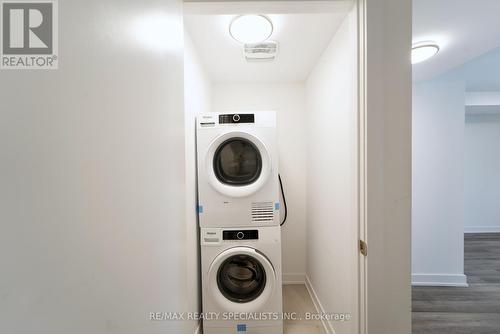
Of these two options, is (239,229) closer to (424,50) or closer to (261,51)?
(261,51)

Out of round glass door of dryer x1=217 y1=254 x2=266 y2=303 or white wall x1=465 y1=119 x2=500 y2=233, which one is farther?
white wall x1=465 y1=119 x2=500 y2=233

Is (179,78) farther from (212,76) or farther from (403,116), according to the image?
(212,76)

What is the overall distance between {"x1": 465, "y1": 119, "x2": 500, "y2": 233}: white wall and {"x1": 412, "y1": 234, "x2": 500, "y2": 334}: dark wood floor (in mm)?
1876

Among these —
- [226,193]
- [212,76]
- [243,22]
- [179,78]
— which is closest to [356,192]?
[226,193]

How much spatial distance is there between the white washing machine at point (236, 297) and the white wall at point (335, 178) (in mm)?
412

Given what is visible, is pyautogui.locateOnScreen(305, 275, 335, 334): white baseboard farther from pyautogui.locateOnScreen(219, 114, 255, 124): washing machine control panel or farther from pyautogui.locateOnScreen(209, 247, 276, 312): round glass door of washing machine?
pyautogui.locateOnScreen(219, 114, 255, 124): washing machine control panel

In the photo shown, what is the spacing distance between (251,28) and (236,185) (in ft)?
3.55

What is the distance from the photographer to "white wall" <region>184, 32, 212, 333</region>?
1247 mm

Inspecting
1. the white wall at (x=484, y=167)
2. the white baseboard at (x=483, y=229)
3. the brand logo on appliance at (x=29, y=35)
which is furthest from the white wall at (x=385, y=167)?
the white baseboard at (x=483, y=229)

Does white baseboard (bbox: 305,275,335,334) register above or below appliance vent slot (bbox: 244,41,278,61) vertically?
below

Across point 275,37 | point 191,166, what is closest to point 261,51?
point 275,37

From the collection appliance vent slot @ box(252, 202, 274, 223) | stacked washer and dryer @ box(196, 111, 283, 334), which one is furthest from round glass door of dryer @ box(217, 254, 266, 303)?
appliance vent slot @ box(252, 202, 274, 223)

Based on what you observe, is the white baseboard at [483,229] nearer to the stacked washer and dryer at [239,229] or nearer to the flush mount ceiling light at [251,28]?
the stacked washer and dryer at [239,229]

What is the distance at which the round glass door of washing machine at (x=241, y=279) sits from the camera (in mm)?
1355
